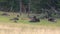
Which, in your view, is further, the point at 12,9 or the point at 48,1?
the point at 12,9

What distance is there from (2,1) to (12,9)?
322 cm

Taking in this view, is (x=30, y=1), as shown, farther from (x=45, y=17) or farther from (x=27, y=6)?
(x=45, y=17)

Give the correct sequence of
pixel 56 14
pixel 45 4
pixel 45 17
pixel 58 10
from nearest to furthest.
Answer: pixel 45 17
pixel 56 14
pixel 58 10
pixel 45 4

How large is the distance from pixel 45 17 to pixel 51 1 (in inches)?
326

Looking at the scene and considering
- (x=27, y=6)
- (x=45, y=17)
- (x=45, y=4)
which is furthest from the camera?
(x=27, y=6)

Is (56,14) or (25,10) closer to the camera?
A: (56,14)

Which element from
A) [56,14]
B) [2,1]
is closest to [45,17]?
[56,14]

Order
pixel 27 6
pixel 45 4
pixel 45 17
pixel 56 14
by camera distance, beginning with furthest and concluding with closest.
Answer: pixel 27 6
pixel 45 4
pixel 56 14
pixel 45 17

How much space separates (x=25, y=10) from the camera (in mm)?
Result: 38219

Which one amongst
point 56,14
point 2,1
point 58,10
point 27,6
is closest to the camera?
point 56,14

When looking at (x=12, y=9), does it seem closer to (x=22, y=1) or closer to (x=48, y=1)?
(x=22, y=1)

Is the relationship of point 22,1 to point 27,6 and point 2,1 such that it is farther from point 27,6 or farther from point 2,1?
point 2,1

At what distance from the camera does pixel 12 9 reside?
4034cm

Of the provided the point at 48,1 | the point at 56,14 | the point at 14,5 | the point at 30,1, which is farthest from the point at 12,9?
the point at 56,14
